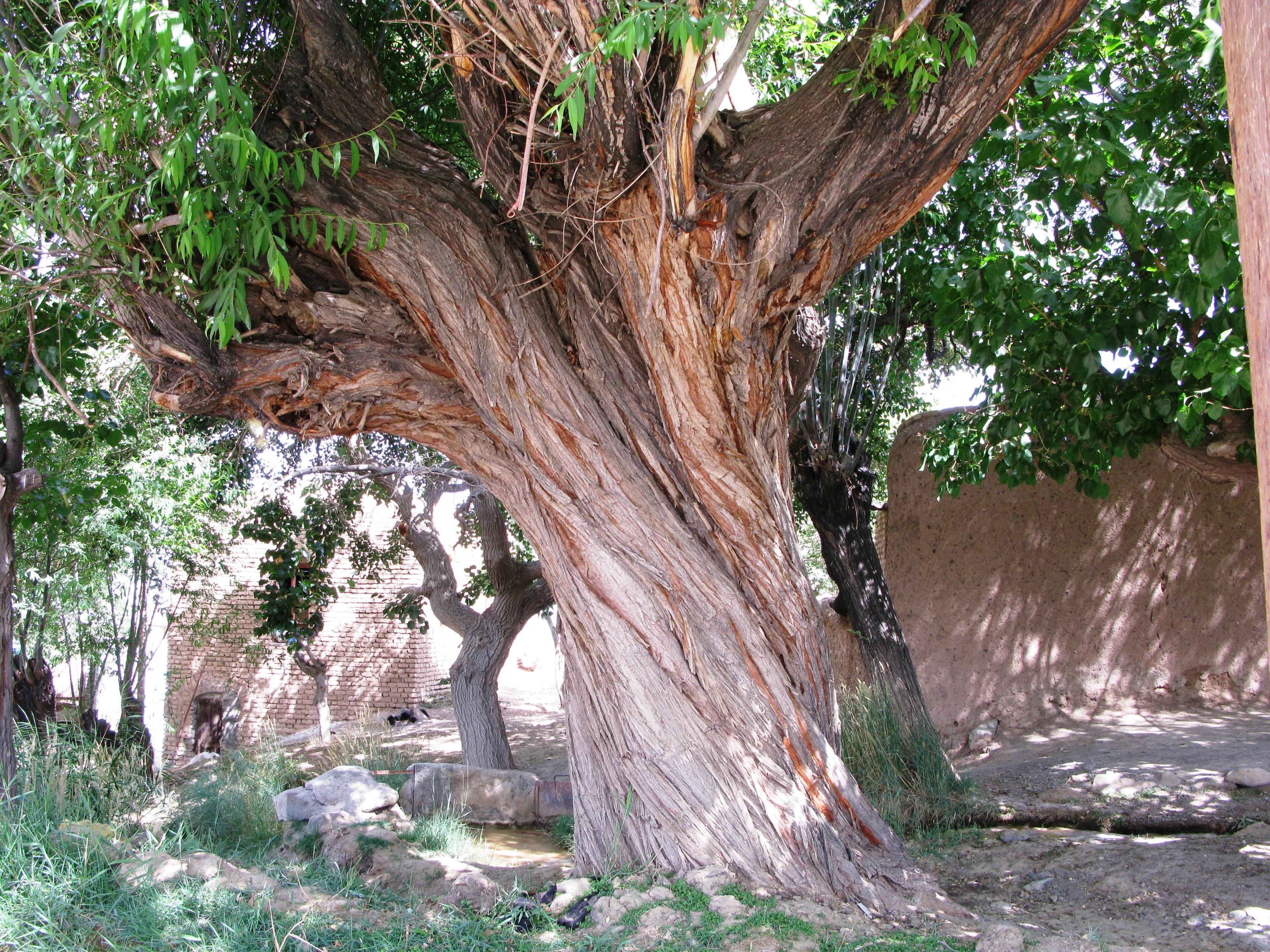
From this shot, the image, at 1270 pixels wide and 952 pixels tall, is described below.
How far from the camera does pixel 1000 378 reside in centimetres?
503

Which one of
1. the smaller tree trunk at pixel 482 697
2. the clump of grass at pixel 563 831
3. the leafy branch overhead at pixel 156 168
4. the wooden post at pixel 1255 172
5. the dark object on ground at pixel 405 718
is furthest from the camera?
the dark object on ground at pixel 405 718

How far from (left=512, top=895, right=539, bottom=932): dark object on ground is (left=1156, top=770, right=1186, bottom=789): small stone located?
3.82 m

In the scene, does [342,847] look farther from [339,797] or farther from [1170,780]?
[1170,780]

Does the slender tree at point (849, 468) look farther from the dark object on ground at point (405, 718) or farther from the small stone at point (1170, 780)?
the dark object on ground at point (405, 718)

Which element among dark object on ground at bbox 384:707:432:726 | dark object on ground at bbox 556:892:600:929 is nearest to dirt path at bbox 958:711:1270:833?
dark object on ground at bbox 556:892:600:929

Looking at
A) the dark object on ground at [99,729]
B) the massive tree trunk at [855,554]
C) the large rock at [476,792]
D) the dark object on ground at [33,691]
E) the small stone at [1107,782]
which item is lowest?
the large rock at [476,792]

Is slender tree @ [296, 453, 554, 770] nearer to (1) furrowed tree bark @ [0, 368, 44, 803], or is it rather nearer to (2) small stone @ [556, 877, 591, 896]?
(1) furrowed tree bark @ [0, 368, 44, 803]

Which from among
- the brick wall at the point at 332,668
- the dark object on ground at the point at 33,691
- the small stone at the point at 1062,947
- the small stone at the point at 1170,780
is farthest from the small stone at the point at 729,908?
the brick wall at the point at 332,668

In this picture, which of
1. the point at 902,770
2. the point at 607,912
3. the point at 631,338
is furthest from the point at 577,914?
the point at 902,770

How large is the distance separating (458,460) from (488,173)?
129cm

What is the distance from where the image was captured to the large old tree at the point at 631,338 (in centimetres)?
335

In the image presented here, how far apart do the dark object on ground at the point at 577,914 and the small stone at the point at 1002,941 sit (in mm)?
1304

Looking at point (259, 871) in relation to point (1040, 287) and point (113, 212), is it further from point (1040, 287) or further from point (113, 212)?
point (1040, 287)

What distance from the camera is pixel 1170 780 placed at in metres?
5.14
